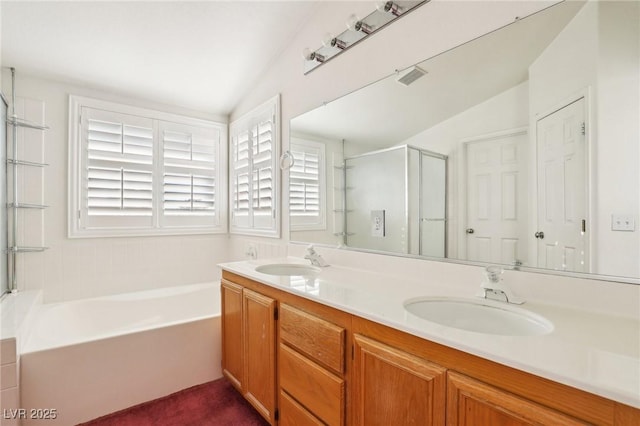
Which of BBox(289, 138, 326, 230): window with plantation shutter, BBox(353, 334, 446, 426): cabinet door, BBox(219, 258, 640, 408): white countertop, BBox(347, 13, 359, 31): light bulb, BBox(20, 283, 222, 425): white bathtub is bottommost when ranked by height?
BBox(20, 283, 222, 425): white bathtub

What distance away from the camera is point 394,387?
36.9 inches

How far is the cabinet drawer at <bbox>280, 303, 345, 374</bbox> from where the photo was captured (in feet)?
3.73

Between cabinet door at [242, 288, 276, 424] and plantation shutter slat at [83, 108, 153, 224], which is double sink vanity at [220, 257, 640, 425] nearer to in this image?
cabinet door at [242, 288, 276, 424]

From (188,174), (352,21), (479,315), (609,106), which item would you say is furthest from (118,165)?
(609,106)

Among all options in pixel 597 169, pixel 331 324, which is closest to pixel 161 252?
pixel 331 324

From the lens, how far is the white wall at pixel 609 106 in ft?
2.96

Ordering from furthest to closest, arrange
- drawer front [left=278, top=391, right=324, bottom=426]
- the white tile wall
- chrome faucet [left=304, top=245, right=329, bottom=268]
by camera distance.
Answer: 1. chrome faucet [left=304, top=245, right=329, bottom=268]
2. the white tile wall
3. drawer front [left=278, top=391, right=324, bottom=426]

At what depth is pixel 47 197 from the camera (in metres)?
2.38

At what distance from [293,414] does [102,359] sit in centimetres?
125

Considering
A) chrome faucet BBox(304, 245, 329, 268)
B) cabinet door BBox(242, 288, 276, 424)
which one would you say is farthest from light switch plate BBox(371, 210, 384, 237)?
cabinet door BBox(242, 288, 276, 424)

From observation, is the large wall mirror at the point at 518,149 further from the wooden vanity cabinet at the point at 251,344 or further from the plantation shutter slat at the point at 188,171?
the plantation shutter slat at the point at 188,171

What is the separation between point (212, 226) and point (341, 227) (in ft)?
5.91

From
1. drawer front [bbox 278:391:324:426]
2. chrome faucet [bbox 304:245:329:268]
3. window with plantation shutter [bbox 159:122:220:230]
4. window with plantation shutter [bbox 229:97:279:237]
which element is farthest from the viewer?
window with plantation shutter [bbox 159:122:220:230]

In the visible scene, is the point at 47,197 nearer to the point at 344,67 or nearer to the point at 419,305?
the point at 344,67
